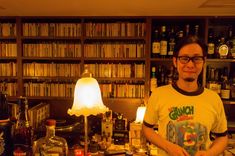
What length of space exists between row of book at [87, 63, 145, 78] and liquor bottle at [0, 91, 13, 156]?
160cm

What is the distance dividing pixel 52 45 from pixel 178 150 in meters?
1.98

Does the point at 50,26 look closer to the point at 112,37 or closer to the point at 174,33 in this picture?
the point at 112,37

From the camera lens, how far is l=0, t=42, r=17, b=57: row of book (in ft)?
9.30

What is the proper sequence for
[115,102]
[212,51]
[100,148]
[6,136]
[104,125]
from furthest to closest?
[115,102]
[212,51]
[104,125]
[100,148]
[6,136]

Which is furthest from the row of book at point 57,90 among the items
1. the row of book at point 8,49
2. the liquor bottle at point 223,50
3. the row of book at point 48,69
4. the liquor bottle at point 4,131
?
the liquor bottle at point 4,131

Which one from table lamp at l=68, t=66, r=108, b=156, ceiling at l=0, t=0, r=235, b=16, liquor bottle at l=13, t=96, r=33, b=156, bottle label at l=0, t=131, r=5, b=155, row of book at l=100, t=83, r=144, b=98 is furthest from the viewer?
row of book at l=100, t=83, r=144, b=98

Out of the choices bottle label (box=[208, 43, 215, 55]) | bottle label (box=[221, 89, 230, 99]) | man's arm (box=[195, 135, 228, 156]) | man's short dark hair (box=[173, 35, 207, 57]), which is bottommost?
man's arm (box=[195, 135, 228, 156])

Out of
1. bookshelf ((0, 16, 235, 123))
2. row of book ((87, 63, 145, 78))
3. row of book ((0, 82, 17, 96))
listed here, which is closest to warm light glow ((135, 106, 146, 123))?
bookshelf ((0, 16, 235, 123))

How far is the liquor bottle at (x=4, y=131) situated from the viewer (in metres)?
1.19

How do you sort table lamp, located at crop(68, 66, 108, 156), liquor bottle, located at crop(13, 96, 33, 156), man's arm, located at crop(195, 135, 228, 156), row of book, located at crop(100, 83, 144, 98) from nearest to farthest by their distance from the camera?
man's arm, located at crop(195, 135, 228, 156), table lamp, located at crop(68, 66, 108, 156), liquor bottle, located at crop(13, 96, 33, 156), row of book, located at crop(100, 83, 144, 98)

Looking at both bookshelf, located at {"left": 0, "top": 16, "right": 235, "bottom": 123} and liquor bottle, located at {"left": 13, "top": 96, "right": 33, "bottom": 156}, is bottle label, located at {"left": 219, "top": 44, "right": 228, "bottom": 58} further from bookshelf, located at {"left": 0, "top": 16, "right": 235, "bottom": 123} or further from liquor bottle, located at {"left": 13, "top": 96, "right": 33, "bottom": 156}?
liquor bottle, located at {"left": 13, "top": 96, "right": 33, "bottom": 156}

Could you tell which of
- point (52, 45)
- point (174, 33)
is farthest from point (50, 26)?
point (174, 33)

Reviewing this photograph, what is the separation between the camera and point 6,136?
121cm

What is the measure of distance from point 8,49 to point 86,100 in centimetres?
179
